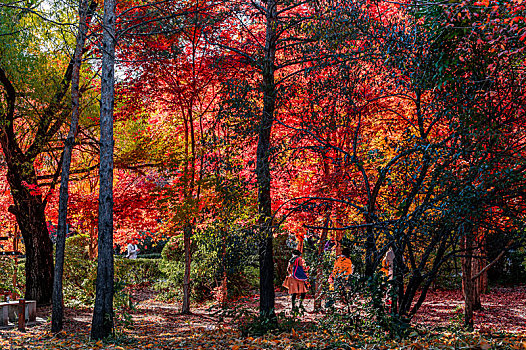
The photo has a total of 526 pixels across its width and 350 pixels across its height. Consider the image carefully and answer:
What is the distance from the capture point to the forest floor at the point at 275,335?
5.29 m

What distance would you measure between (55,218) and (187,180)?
4.76 meters

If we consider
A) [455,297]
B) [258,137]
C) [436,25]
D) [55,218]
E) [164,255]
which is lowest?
[455,297]

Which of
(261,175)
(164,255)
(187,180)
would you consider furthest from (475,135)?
(164,255)

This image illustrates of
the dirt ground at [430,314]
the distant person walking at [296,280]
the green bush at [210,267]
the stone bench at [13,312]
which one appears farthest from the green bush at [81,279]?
the distant person walking at [296,280]

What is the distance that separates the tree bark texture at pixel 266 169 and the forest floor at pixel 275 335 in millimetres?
809

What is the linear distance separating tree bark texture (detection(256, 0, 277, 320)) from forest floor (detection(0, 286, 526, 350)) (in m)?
0.81

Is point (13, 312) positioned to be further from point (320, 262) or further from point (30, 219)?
point (320, 262)

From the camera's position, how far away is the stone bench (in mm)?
9508

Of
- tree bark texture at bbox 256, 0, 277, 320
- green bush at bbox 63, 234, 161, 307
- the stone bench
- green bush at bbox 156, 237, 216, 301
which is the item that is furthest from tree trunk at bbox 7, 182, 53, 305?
tree bark texture at bbox 256, 0, 277, 320

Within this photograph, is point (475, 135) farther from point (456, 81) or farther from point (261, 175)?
point (261, 175)

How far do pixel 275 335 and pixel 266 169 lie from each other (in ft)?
8.59

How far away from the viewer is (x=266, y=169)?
689cm

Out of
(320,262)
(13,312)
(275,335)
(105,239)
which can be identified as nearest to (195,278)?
(13,312)

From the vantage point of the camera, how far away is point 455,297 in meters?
14.2
